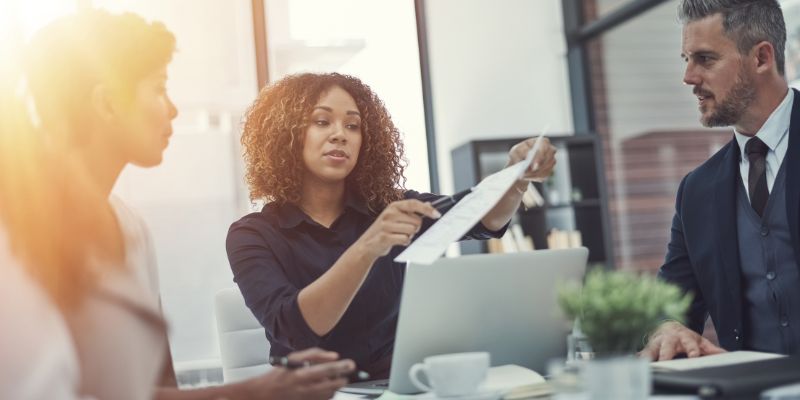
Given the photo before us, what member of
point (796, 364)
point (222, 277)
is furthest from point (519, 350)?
point (222, 277)

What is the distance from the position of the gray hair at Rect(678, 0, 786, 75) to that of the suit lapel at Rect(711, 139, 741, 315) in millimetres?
329

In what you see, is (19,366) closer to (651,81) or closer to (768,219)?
(768,219)

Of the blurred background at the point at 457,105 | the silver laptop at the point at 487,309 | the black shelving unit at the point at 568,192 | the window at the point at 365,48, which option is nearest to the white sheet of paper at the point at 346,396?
the silver laptop at the point at 487,309

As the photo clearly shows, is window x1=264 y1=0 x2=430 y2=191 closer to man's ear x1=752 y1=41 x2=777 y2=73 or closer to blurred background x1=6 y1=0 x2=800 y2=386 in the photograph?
blurred background x1=6 y1=0 x2=800 y2=386

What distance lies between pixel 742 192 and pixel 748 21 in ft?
1.46

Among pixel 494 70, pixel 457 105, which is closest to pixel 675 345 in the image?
pixel 457 105

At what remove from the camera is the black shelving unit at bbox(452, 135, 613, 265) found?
5340mm

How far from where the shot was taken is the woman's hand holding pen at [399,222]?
150cm

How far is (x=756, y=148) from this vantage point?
200 centimetres

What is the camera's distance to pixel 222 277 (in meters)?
4.82

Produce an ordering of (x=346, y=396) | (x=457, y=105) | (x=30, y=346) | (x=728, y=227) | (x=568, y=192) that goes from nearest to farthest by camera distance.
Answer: (x=30, y=346) → (x=346, y=396) → (x=728, y=227) → (x=568, y=192) → (x=457, y=105)

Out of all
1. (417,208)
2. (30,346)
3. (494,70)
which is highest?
(494,70)

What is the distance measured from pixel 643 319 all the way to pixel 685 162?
4.69m

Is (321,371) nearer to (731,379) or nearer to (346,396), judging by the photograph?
(346,396)
